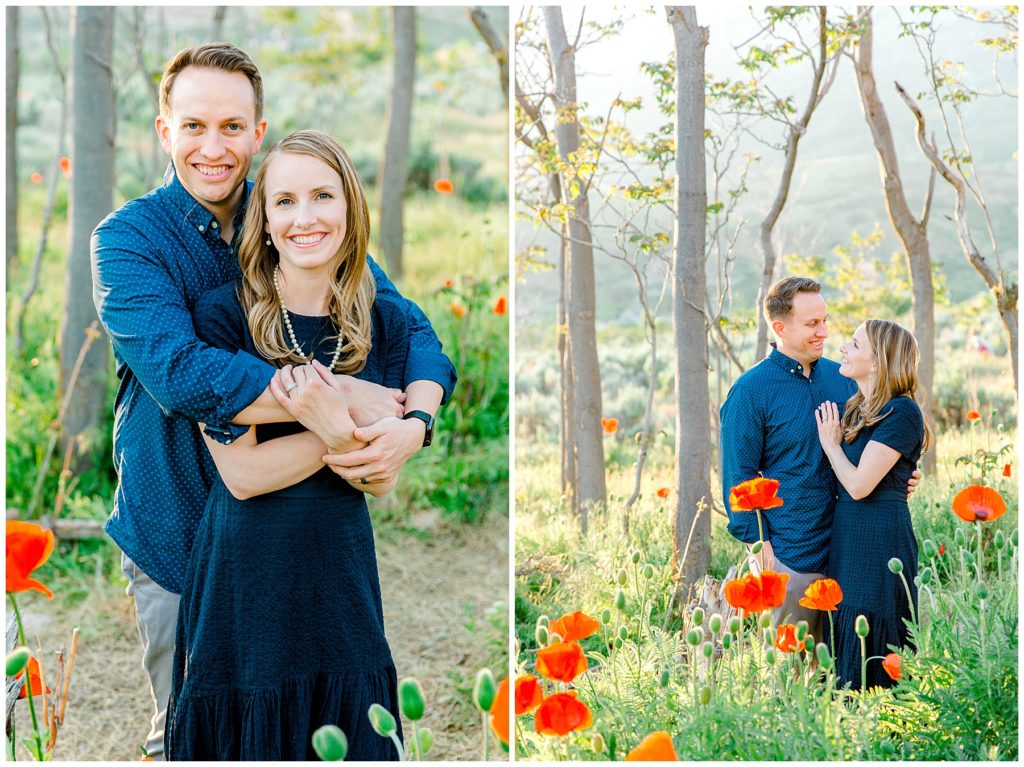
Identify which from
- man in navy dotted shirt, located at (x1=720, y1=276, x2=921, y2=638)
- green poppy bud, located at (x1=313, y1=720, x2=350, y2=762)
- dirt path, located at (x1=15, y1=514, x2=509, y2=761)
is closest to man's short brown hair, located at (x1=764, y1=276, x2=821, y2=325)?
man in navy dotted shirt, located at (x1=720, y1=276, x2=921, y2=638)

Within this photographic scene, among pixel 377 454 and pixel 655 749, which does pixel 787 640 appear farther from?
pixel 377 454

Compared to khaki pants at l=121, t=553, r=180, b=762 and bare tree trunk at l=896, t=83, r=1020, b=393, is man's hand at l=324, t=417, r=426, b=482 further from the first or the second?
bare tree trunk at l=896, t=83, r=1020, b=393

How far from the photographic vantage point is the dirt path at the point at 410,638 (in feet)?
10.8

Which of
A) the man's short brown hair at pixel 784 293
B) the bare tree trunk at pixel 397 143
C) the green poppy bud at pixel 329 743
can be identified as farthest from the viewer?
the bare tree trunk at pixel 397 143

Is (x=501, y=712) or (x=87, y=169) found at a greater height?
(x=87, y=169)

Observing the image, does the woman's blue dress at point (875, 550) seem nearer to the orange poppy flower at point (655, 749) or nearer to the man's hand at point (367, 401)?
the orange poppy flower at point (655, 749)

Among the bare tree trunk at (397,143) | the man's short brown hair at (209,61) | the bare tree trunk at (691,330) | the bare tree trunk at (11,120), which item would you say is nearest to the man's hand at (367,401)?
the man's short brown hair at (209,61)

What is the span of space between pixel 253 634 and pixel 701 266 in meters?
1.51

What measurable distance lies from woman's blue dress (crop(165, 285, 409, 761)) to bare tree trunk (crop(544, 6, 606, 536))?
1.00 meters

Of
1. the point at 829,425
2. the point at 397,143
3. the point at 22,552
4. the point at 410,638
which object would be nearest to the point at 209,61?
the point at 22,552

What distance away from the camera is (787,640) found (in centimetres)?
214

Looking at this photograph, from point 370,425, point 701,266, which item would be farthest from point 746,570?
point 370,425

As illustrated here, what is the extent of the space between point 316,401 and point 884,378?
1.49 meters

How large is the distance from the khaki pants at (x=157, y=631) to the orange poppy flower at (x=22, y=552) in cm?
32
